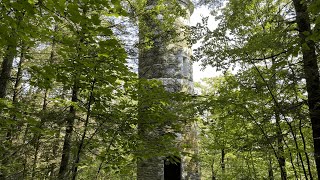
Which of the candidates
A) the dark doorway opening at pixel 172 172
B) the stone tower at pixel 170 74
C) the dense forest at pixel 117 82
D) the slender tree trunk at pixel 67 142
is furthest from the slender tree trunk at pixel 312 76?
the dark doorway opening at pixel 172 172

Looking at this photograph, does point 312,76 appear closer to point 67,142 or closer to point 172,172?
point 67,142

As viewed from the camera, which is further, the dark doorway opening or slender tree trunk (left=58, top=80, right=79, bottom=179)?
the dark doorway opening

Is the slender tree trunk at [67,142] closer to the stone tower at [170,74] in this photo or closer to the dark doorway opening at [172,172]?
the stone tower at [170,74]

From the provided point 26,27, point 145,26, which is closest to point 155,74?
point 145,26

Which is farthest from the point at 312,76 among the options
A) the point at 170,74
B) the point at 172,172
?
the point at 172,172

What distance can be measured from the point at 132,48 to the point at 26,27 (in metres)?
3.20

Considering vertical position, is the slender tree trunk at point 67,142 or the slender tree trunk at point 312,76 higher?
the slender tree trunk at point 312,76

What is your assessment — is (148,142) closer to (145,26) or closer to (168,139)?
(168,139)

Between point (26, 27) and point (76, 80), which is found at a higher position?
point (26, 27)

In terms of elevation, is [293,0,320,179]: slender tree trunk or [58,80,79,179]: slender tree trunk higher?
[293,0,320,179]: slender tree trunk

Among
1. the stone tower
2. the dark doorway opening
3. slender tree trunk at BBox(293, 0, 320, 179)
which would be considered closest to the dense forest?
slender tree trunk at BBox(293, 0, 320, 179)

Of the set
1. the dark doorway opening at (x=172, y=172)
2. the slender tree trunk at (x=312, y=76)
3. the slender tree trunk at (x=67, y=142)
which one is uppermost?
the slender tree trunk at (x=312, y=76)

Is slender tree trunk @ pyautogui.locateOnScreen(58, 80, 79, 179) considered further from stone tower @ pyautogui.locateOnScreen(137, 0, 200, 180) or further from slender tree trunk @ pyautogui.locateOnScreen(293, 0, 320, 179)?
stone tower @ pyautogui.locateOnScreen(137, 0, 200, 180)

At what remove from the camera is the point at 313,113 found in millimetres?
3732
